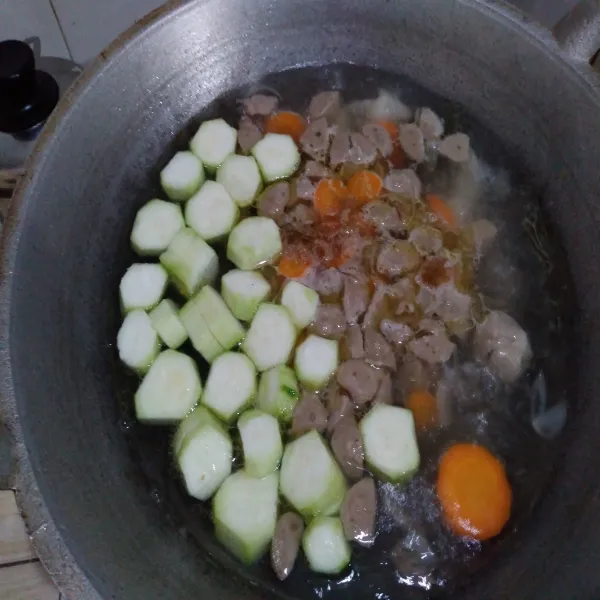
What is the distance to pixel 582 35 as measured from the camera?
5.19 feet

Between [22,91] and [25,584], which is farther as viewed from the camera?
[22,91]

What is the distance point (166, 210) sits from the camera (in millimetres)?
1803

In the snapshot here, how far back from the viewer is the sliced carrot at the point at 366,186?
6.18ft

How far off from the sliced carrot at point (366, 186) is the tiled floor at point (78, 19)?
3.51ft

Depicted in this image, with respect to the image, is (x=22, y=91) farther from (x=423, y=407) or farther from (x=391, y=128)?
(x=423, y=407)

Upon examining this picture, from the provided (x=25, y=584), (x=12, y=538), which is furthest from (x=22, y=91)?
(x=25, y=584)

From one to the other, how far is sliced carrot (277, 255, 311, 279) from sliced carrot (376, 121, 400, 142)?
0.59 meters

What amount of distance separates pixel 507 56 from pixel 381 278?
2.55 feet

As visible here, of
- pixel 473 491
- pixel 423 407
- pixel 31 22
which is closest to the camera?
pixel 473 491

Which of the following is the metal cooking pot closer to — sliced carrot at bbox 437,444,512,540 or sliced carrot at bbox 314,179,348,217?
sliced carrot at bbox 437,444,512,540

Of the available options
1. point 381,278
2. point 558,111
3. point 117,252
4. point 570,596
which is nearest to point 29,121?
point 117,252

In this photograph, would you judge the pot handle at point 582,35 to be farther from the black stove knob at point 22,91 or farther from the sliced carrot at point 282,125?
the black stove knob at point 22,91

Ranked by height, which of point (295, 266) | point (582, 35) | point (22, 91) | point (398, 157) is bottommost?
point (22, 91)

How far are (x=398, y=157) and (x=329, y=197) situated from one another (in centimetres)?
31
